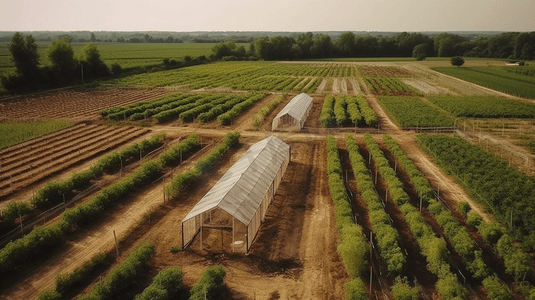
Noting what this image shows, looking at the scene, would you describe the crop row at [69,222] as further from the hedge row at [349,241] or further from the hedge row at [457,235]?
the hedge row at [457,235]

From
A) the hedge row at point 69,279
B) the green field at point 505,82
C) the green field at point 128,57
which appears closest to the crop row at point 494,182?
the hedge row at point 69,279

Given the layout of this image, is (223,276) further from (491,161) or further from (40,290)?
(491,161)

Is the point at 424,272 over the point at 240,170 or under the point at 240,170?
under

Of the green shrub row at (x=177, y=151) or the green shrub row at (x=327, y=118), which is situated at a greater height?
the green shrub row at (x=327, y=118)

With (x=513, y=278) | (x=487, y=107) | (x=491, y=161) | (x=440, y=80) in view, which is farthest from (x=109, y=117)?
(x=440, y=80)

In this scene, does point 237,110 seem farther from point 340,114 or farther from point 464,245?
point 464,245
